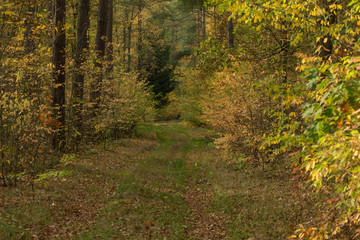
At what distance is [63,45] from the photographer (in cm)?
1313

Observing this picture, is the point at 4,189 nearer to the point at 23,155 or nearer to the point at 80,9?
the point at 23,155

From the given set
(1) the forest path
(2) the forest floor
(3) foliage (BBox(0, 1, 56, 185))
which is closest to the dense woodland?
(3) foliage (BBox(0, 1, 56, 185))

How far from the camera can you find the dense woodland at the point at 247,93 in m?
3.68

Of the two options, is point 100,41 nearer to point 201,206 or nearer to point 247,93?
point 247,93

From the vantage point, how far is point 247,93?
39.3ft

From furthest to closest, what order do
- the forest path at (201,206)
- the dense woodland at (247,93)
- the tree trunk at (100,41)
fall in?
the tree trunk at (100,41) → the forest path at (201,206) → the dense woodland at (247,93)

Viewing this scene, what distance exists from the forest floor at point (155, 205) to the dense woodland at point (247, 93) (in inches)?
23.7

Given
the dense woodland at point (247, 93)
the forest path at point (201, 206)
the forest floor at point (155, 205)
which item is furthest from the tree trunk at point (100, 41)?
the forest path at point (201, 206)

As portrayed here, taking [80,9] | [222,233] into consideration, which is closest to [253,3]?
[222,233]

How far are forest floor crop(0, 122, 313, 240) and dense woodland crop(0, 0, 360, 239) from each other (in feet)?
1.97

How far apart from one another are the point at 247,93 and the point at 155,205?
5.20 m

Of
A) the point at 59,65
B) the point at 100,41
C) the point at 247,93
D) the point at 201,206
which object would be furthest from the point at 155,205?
the point at 100,41

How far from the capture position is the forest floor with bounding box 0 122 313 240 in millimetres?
7215

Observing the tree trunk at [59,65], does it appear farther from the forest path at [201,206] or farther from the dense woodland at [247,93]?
the forest path at [201,206]
